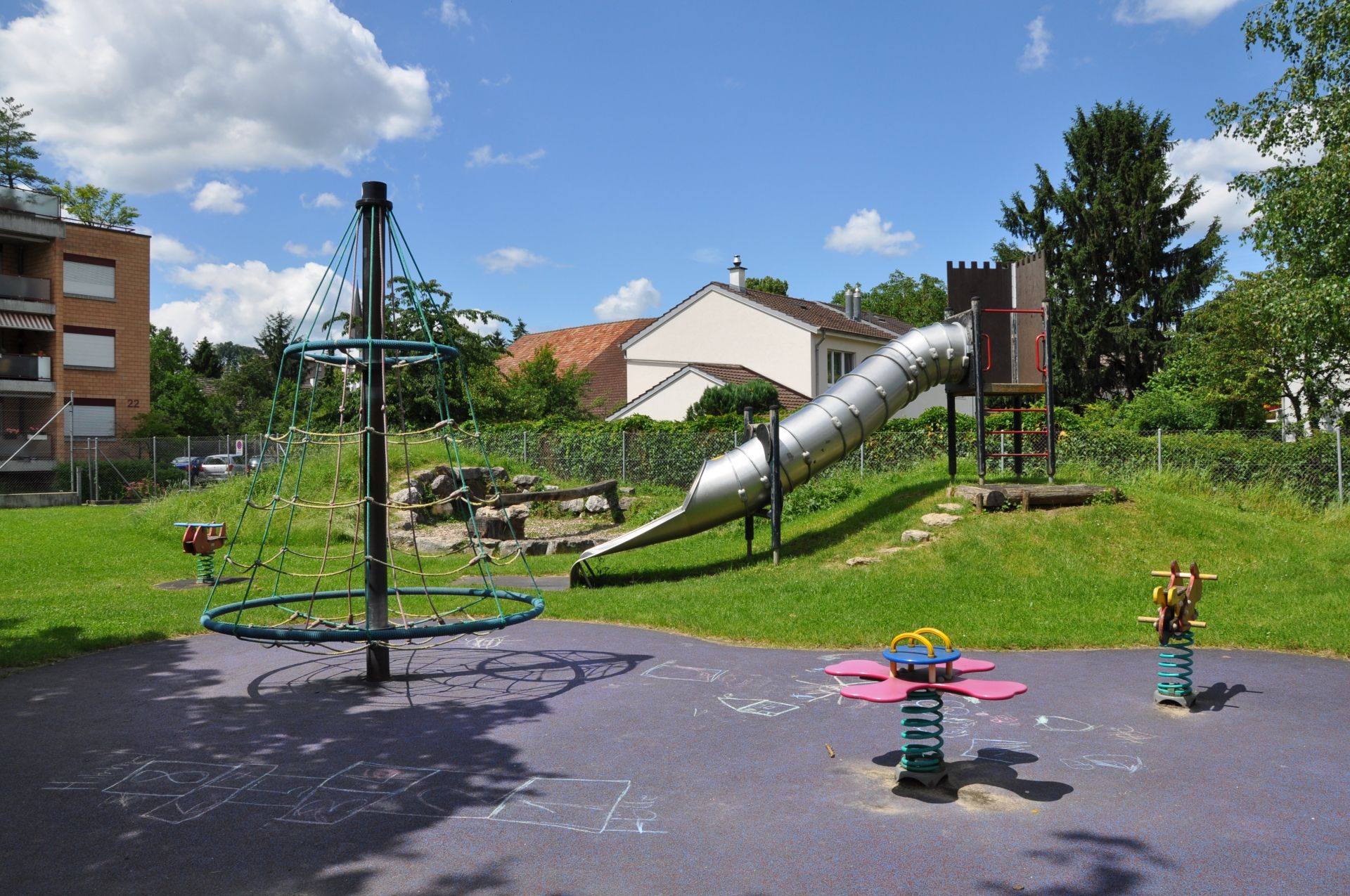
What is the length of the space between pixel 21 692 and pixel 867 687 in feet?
22.1

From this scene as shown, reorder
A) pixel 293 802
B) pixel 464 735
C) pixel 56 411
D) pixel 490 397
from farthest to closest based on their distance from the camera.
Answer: pixel 56 411 → pixel 490 397 → pixel 464 735 → pixel 293 802

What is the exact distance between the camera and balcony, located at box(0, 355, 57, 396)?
34.9 m

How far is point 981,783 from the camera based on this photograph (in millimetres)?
5594

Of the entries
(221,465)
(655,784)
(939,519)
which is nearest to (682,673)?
(655,784)

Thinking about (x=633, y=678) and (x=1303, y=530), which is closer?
(x=633, y=678)

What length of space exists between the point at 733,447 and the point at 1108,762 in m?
16.8

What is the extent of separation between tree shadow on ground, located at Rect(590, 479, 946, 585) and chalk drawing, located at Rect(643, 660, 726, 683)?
5.23 m

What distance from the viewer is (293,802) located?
17.5ft

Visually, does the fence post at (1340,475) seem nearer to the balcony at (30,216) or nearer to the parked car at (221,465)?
the parked car at (221,465)

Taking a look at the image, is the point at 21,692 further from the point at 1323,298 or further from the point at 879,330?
the point at 879,330

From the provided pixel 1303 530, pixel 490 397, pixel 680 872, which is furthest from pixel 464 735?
pixel 490 397

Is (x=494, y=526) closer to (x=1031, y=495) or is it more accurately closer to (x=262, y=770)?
(x=1031, y=495)

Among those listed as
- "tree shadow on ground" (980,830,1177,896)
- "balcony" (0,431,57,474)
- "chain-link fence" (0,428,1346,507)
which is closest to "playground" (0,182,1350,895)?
"tree shadow on ground" (980,830,1177,896)

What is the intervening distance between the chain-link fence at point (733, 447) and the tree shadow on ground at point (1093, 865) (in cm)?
941
